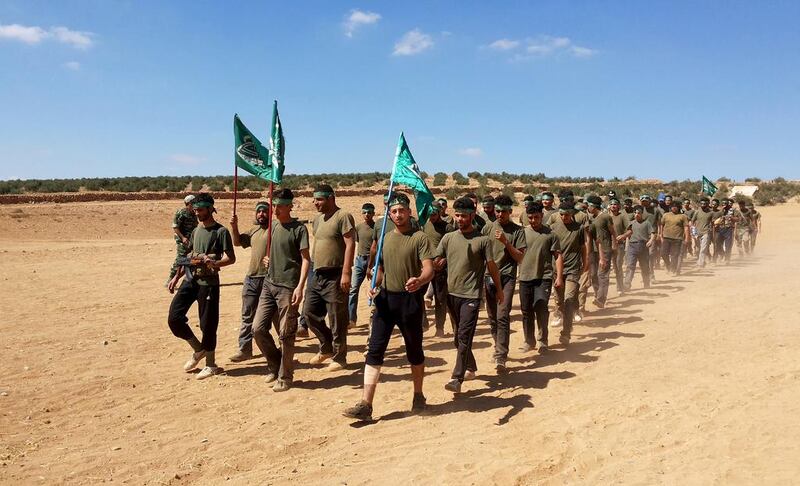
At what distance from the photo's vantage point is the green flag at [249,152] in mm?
7511

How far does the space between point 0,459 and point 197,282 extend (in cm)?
256

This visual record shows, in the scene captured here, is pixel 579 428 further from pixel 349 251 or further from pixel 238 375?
pixel 238 375

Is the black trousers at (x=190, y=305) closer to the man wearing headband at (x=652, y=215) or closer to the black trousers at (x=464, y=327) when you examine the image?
the black trousers at (x=464, y=327)

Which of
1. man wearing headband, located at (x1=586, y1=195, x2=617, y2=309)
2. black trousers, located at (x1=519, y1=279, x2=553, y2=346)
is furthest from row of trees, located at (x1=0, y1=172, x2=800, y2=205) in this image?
black trousers, located at (x1=519, y1=279, x2=553, y2=346)

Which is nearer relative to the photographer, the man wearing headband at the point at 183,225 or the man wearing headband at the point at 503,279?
the man wearing headband at the point at 503,279

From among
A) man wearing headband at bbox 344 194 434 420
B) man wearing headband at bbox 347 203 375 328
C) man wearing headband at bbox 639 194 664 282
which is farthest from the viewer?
man wearing headband at bbox 639 194 664 282

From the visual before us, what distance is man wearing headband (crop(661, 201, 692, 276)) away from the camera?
50.8 ft

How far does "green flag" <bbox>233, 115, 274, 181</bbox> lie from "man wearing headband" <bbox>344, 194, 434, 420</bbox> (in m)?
2.35

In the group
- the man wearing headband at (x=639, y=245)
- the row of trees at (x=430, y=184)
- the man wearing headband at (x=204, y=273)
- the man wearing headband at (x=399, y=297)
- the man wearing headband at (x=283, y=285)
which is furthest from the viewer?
the row of trees at (x=430, y=184)

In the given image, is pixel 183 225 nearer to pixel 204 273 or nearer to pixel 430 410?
pixel 204 273

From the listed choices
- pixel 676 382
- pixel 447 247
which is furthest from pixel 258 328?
pixel 676 382

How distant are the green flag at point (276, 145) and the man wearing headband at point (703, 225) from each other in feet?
48.0

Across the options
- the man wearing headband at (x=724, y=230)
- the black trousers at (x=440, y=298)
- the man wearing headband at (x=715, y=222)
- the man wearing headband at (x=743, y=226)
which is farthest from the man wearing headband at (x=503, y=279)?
the man wearing headband at (x=743, y=226)

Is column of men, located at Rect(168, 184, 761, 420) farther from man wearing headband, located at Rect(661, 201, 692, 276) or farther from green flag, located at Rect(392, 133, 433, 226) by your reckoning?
man wearing headband, located at Rect(661, 201, 692, 276)
